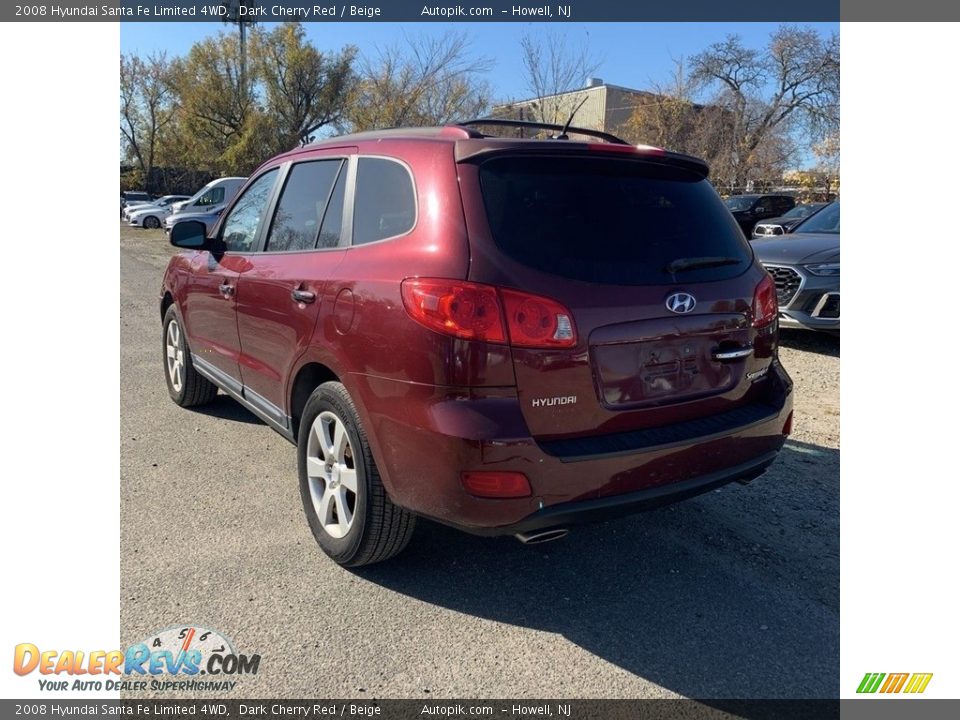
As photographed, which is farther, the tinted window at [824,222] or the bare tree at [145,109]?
the bare tree at [145,109]

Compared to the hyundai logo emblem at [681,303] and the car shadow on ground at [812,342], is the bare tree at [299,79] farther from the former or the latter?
the hyundai logo emblem at [681,303]

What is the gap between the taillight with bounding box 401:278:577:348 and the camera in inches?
97.8

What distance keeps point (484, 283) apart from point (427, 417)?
51 cm

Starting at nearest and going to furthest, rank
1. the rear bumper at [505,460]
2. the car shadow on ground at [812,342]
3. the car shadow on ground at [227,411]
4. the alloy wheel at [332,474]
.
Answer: the rear bumper at [505,460] → the alloy wheel at [332,474] → the car shadow on ground at [227,411] → the car shadow on ground at [812,342]

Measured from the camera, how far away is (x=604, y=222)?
281 cm

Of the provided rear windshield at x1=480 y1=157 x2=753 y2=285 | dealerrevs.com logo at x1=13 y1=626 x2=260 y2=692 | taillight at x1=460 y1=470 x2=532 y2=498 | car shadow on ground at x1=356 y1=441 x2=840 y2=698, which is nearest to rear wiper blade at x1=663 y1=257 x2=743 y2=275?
rear windshield at x1=480 y1=157 x2=753 y2=285

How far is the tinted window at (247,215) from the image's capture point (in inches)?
169

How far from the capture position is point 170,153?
49.8m

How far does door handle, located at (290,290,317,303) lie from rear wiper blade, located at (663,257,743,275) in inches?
60.4

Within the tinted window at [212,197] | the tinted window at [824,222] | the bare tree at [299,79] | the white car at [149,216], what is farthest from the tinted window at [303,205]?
the bare tree at [299,79]

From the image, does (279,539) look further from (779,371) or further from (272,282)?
(779,371)

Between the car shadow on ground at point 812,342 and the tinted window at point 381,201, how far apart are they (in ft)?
19.3
